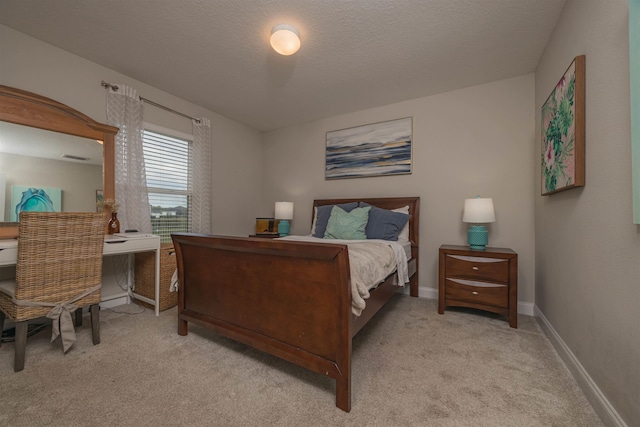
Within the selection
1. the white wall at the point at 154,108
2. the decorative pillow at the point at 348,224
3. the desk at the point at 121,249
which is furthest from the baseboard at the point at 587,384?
the white wall at the point at 154,108

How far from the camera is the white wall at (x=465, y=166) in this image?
2.63 metres

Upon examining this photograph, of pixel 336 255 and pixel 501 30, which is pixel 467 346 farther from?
pixel 501 30

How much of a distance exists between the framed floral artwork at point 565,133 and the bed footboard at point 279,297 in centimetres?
153

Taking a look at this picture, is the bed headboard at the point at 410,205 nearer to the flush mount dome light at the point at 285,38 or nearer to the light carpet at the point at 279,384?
the light carpet at the point at 279,384

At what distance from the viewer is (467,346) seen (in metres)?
1.88

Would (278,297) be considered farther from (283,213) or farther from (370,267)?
(283,213)

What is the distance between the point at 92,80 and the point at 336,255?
10.1ft

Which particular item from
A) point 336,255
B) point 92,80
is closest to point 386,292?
point 336,255

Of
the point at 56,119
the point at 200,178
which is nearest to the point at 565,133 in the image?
the point at 200,178

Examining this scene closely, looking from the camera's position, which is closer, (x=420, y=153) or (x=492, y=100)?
(x=492, y=100)

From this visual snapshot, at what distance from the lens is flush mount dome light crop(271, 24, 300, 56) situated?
1931mm

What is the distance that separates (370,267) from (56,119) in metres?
3.07

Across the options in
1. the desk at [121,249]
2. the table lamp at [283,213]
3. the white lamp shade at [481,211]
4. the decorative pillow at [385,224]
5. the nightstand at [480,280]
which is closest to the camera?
the desk at [121,249]

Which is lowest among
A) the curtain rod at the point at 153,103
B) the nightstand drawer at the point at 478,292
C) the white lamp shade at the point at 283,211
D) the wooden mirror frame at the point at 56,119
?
the nightstand drawer at the point at 478,292
